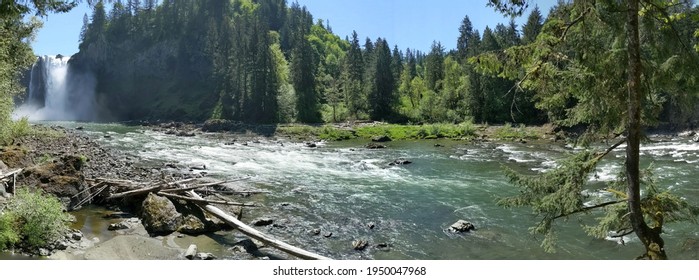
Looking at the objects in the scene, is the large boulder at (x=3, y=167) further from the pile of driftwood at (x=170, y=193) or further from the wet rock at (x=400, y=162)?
the wet rock at (x=400, y=162)

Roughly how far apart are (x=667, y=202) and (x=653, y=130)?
49307mm

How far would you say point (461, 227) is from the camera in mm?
13039

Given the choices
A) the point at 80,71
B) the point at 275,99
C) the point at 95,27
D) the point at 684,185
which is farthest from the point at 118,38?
the point at 684,185

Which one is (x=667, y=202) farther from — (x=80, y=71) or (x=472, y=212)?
(x=80, y=71)

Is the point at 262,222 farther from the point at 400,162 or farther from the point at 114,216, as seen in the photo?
the point at 400,162

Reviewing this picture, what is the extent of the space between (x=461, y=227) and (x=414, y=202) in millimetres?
3850

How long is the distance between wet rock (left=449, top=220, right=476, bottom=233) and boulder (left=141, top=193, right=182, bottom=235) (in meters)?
7.63

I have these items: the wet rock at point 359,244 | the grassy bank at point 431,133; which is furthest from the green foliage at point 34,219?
the grassy bank at point 431,133

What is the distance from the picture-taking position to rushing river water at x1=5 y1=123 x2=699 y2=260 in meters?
11.4

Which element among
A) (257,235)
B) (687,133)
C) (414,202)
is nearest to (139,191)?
(257,235)

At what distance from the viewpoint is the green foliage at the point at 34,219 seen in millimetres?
9539

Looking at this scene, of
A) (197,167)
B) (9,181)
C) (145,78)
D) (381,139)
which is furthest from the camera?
(145,78)

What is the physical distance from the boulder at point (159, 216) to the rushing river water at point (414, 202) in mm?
996

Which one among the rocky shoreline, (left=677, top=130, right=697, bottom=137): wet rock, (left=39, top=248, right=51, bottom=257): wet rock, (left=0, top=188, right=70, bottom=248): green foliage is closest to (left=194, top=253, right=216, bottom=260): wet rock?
the rocky shoreline
